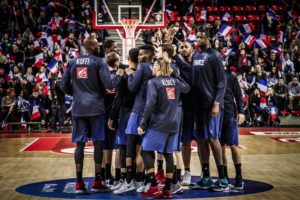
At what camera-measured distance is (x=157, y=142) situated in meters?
8.59

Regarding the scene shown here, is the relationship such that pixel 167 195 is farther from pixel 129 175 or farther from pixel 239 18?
pixel 239 18

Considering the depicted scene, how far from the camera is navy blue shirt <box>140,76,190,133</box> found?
855 cm

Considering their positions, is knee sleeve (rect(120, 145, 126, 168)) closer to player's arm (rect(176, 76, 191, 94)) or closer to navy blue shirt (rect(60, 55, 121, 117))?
navy blue shirt (rect(60, 55, 121, 117))

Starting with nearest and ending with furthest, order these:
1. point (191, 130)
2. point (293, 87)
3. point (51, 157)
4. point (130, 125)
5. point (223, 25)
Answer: point (130, 125) → point (191, 130) → point (51, 157) → point (293, 87) → point (223, 25)

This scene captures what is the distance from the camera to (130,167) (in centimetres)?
918

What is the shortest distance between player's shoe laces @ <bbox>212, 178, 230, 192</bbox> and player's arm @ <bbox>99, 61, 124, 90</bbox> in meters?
2.01

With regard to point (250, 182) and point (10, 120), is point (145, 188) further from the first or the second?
point (10, 120)

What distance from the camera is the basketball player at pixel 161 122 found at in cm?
859

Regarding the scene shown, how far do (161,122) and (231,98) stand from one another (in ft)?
5.20

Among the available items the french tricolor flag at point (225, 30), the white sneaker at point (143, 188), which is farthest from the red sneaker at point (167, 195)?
the french tricolor flag at point (225, 30)

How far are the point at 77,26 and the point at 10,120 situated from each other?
5618 mm

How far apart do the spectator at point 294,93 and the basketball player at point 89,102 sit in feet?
45.7

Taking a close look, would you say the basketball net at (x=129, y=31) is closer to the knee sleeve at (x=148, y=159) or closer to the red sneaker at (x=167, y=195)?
the knee sleeve at (x=148, y=159)

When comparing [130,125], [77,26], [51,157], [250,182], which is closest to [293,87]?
[77,26]
